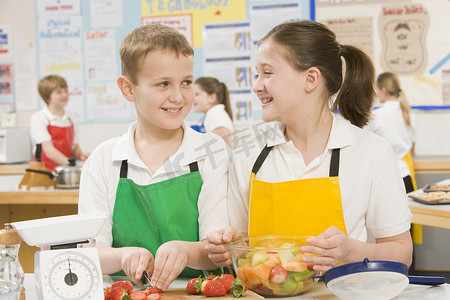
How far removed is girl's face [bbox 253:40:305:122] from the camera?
1.57 meters

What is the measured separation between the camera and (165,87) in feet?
5.07

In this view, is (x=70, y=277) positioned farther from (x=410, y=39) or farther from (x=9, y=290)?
(x=410, y=39)

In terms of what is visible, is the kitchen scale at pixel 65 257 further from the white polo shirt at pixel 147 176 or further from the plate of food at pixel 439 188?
the plate of food at pixel 439 188

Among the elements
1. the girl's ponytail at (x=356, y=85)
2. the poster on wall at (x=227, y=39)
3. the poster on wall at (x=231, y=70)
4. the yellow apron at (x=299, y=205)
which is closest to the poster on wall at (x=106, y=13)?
the poster on wall at (x=227, y=39)

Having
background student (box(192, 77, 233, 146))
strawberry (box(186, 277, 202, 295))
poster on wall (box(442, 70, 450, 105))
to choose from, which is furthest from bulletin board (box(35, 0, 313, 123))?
strawberry (box(186, 277, 202, 295))

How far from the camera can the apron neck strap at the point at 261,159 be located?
161cm

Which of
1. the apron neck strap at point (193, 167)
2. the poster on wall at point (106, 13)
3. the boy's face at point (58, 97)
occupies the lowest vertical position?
the apron neck strap at point (193, 167)

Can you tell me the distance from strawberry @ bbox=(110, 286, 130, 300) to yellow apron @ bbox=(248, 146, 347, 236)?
19.9 inches

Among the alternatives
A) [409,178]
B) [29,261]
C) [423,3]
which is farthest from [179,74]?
[423,3]

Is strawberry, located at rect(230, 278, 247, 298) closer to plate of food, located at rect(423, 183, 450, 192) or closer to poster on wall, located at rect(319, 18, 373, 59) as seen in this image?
plate of food, located at rect(423, 183, 450, 192)

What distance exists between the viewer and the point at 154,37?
5.08 feet

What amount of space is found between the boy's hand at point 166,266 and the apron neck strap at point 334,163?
0.50 metres

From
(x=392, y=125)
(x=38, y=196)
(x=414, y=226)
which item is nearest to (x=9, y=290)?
(x=38, y=196)

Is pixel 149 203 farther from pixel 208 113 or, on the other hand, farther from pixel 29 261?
pixel 208 113
